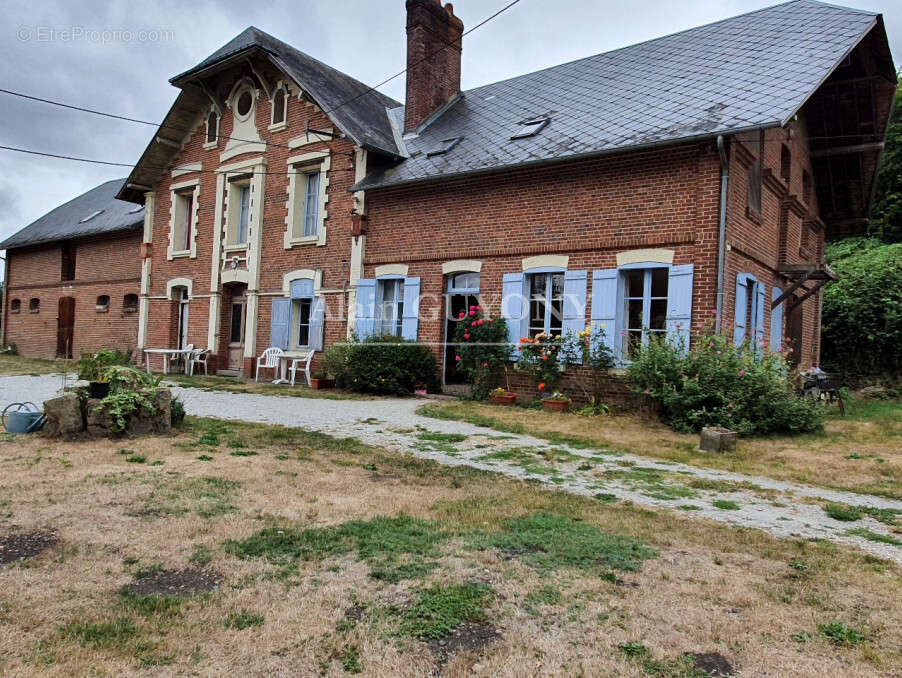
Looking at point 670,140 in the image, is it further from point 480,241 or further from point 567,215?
point 480,241

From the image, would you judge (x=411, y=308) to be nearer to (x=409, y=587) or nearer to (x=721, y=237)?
(x=721, y=237)

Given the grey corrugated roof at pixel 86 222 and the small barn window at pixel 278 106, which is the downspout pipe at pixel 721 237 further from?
the grey corrugated roof at pixel 86 222

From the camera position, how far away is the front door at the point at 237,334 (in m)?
16.3

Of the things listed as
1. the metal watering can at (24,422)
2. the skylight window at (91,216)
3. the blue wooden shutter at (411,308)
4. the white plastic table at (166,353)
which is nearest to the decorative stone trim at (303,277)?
the blue wooden shutter at (411,308)

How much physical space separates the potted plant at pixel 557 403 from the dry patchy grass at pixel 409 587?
5.60 meters

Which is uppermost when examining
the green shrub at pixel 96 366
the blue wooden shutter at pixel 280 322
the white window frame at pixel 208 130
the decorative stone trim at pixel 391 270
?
the white window frame at pixel 208 130

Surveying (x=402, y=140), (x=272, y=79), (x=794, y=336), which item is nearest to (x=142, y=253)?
(x=272, y=79)

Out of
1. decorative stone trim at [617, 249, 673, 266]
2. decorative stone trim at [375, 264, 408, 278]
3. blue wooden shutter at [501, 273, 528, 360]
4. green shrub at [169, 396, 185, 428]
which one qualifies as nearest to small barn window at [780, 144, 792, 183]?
decorative stone trim at [617, 249, 673, 266]

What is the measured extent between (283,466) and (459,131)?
1020cm

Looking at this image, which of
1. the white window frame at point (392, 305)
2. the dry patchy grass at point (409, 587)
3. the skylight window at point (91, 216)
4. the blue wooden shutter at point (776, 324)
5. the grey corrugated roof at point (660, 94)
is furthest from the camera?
the skylight window at point (91, 216)

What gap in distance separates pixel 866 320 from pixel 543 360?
10.3 meters

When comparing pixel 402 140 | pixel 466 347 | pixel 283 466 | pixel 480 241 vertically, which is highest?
pixel 402 140

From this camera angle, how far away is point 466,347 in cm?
1157

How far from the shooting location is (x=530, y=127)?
488 inches
